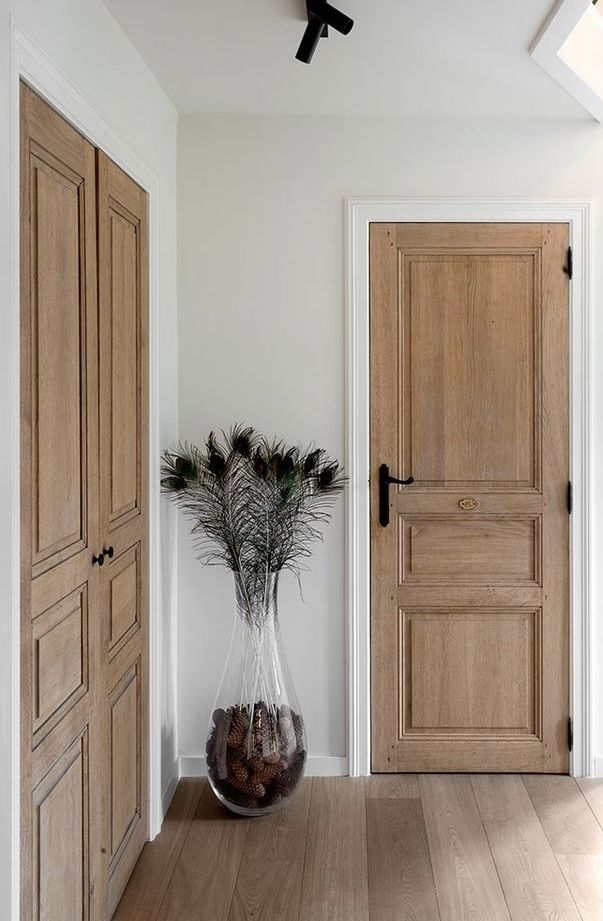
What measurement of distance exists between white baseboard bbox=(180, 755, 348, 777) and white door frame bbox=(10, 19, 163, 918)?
1.31 ft

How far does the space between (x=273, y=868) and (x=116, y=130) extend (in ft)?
7.37

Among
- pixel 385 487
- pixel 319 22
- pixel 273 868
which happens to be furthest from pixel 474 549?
pixel 319 22

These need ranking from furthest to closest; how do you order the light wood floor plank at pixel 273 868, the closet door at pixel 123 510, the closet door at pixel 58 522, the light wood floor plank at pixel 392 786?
the light wood floor plank at pixel 392 786, the light wood floor plank at pixel 273 868, the closet door at pixel 123 510, the closet door at pixel 58 522

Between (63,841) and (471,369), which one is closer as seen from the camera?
(63,841)

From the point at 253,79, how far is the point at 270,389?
3.57 feet

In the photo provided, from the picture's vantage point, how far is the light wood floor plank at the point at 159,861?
99.0 inches

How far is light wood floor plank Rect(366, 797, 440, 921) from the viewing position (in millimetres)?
2512

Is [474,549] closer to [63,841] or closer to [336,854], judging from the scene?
[336,854]

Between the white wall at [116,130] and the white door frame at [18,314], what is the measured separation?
0.03 meters

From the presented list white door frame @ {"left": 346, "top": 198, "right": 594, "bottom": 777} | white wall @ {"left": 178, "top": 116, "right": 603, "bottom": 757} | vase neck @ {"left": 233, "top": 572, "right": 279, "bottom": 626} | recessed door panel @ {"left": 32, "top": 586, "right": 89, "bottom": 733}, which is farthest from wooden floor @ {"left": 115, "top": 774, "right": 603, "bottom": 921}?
recessed door panel @ {"left": 32, "top": 586, "right": 89, "bottom": 733}

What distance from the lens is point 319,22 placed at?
2.38 meters

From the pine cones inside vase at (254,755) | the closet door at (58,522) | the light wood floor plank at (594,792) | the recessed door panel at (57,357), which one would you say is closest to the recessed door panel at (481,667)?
→ the light wood floor plank at (594,792)

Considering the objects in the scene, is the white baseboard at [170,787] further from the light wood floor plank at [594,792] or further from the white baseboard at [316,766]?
the light wood floor plank at [594,792]

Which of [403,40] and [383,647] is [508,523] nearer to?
[383,647]
